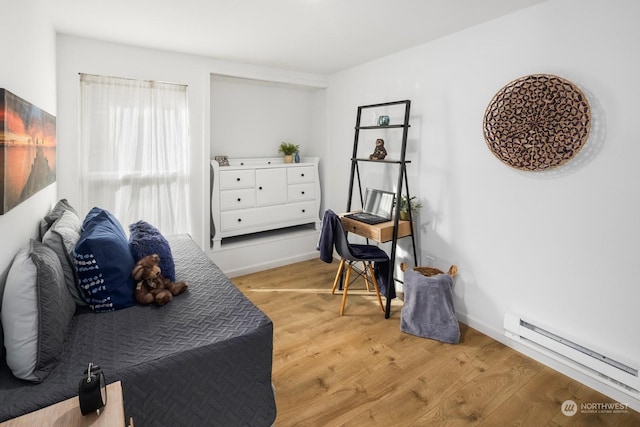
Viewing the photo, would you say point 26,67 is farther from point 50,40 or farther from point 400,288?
point 400,288

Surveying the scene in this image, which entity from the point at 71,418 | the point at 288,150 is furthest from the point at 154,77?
the point at 71,418

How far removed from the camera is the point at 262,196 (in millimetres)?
4086

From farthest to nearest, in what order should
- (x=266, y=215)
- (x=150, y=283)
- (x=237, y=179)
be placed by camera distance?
(x=266, y=215) → (x=237, y=179) → (x=150, y=283)

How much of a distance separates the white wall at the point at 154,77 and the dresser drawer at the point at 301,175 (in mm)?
1012

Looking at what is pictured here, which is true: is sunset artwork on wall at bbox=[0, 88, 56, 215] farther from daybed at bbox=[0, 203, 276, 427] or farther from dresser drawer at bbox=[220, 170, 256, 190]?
dresser drawer at bbox=[220, 170, 256, 190]

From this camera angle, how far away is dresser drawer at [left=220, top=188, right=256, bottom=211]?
385 centimetres

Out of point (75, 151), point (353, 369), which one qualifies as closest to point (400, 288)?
point (353, 369)

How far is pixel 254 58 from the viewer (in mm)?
3555

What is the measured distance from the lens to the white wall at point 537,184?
2.02 meters

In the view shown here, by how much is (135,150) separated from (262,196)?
138 centimetres

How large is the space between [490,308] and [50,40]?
3.92 meters

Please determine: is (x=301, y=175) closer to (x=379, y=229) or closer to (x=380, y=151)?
(x=380, y=151)

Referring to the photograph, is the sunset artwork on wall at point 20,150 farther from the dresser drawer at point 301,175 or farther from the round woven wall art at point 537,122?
the round woven wall art at point 537,122

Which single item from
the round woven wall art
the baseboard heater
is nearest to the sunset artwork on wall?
the round woven wall art
